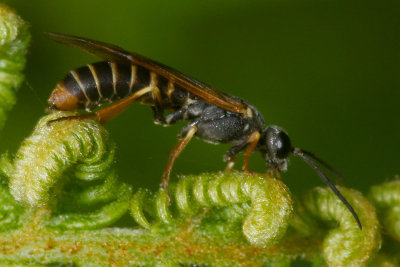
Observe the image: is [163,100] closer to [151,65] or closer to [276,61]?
[151,65]

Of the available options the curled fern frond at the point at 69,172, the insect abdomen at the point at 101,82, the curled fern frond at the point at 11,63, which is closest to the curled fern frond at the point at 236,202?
the curled fern frond at the point at 69,172

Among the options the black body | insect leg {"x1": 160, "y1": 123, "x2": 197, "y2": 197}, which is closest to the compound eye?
the black body

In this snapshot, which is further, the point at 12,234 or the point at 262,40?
the point at 262,40

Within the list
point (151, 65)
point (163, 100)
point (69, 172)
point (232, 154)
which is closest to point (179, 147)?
point (232, 154)

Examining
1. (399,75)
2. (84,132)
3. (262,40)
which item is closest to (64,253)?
(84,132)

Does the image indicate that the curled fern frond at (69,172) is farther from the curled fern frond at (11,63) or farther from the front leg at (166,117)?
the front leg at (166,117)

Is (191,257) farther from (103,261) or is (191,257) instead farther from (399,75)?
(399,75)
